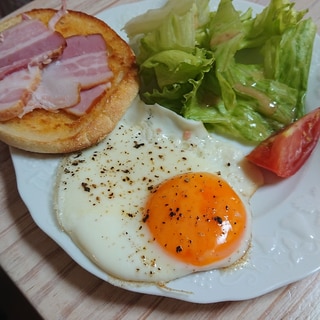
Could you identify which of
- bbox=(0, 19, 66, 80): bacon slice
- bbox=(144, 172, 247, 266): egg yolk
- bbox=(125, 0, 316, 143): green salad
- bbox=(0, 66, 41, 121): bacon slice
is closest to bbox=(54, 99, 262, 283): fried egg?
bbox=(144, 172, 247, 266): egg yolk

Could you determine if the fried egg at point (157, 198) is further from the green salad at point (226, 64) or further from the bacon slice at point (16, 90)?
the bacon slice at point (16, 90)

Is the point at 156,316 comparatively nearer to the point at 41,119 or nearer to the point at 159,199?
the point at 159,199

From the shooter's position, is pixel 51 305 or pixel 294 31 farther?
pixel 294 31

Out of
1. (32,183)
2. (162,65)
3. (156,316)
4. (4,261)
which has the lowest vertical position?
(156,316)

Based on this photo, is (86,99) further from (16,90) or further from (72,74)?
(16,90)

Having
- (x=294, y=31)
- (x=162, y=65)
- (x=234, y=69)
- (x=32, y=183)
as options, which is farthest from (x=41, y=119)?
(x=294, y=31)

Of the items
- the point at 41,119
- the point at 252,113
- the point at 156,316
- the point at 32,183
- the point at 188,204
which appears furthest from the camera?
the point at 252,113

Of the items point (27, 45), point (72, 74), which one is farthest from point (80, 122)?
point (27, 45)
